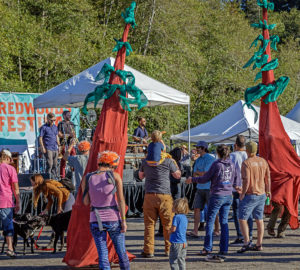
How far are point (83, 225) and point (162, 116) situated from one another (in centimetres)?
2330

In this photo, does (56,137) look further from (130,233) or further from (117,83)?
(117,83)

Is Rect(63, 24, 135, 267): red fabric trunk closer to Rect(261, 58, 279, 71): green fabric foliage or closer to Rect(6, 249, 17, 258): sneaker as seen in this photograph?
Rect(6, 249, 17, 258): sneaker

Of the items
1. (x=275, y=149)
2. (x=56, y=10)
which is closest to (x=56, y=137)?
(x=275, y=149)

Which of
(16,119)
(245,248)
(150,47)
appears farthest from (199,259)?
(150,47)

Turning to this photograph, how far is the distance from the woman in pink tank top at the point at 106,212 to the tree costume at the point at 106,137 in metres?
1.24

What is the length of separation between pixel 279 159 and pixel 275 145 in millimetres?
267

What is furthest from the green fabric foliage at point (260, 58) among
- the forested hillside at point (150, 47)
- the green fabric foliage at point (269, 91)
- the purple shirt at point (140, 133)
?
the forested hillside at point (150, 47)

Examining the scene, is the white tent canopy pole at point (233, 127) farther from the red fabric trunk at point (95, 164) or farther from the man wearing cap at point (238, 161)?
the red fabric trunk at point (95, 164)

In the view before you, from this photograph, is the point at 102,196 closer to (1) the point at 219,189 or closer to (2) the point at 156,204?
(2) the point at 156,204

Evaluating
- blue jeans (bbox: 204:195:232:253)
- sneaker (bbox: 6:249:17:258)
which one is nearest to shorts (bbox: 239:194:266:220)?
blue jeans (bbox: 204:195:232:253)

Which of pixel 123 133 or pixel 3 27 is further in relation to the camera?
pixel 3 27

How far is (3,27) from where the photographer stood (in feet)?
80.7

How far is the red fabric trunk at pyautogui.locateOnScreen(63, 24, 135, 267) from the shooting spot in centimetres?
756

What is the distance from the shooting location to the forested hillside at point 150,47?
86.4 feet
